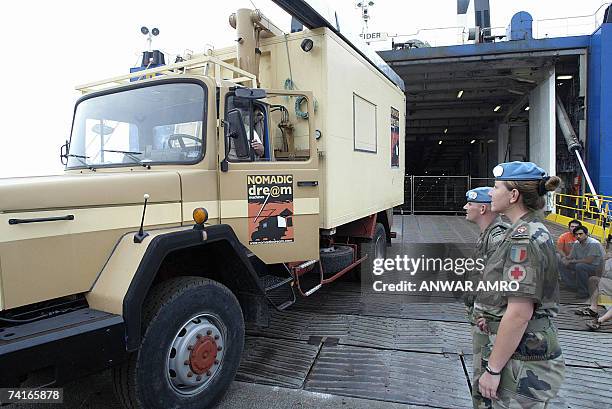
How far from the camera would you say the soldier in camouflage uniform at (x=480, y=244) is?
2189mm

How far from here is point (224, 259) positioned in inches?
135

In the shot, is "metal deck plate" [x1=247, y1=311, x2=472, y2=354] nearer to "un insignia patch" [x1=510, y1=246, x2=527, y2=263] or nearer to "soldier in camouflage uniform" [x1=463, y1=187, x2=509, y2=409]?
"soldier in camouflage uniform" [x1=463, y1=187, x2=509, y2=409]

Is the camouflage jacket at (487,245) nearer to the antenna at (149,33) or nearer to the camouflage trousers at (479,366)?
the camouflage trousers at (479,366)

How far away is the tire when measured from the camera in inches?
195

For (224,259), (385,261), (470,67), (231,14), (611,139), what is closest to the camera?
(224,259)

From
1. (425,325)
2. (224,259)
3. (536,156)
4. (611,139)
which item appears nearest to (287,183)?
(224,259)

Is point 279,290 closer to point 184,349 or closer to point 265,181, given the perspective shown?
point 265,181

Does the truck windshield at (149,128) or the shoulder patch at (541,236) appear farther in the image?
the truck windshield at (149,128)

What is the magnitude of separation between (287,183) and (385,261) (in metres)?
4.21

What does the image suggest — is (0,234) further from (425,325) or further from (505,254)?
(425,325)

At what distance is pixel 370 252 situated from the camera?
21.5ft

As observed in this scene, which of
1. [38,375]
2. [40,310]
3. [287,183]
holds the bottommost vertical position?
[38,375]

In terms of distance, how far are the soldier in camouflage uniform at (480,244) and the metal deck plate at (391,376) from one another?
95 cm

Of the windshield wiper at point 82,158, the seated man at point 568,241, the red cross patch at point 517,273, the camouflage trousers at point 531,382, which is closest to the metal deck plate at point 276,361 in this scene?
the camouflage trousers at point 531,382
